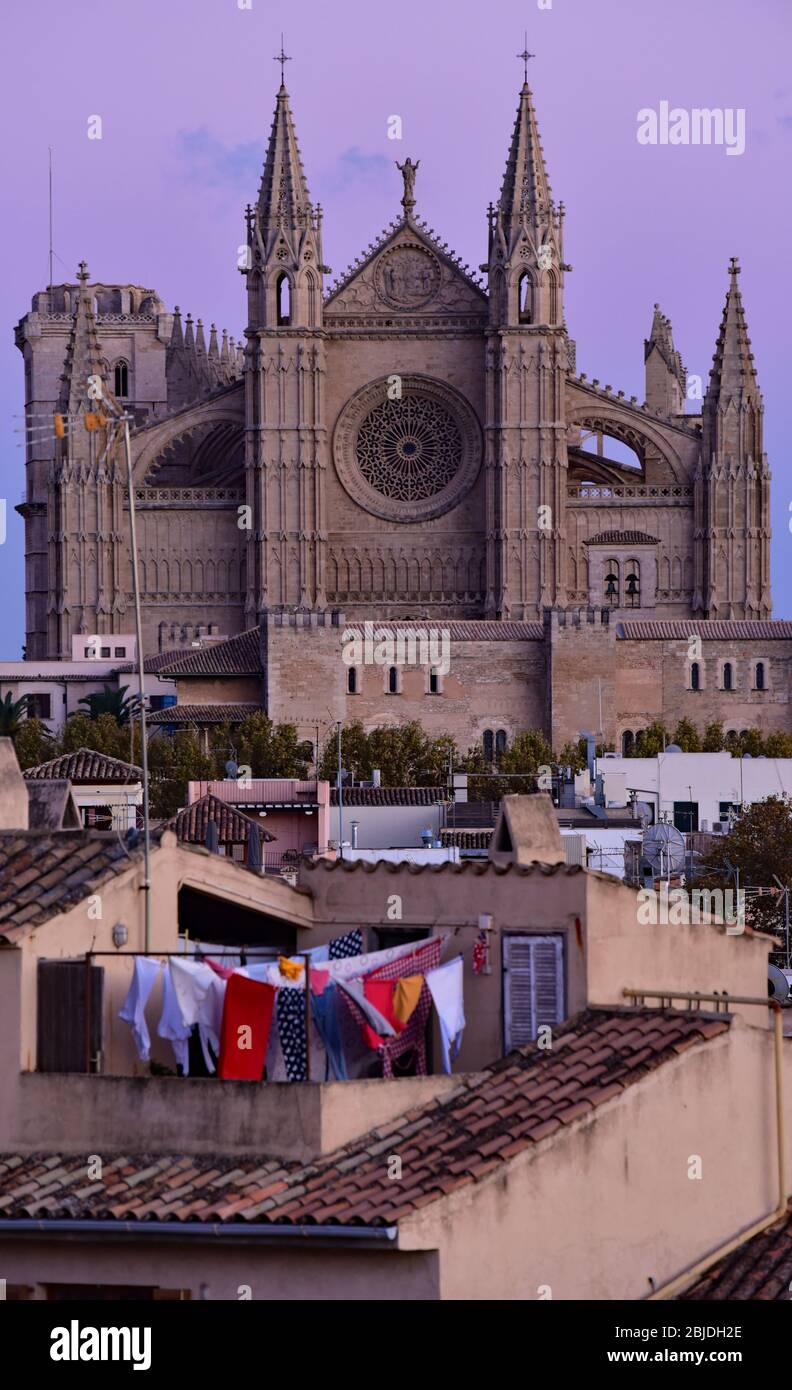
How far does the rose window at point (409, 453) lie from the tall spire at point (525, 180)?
21.0ft

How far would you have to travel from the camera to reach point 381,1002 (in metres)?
15.7

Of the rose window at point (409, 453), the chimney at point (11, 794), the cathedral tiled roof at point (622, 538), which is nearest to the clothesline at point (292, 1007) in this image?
the chimney at point (11, 794)

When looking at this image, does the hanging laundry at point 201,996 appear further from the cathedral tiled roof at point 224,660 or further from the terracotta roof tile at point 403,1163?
the cathedral tiled roof at point 224,660

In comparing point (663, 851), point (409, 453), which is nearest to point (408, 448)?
point (409, 453)

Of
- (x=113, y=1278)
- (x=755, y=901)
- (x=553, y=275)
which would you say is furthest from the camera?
(x=553, y=275)

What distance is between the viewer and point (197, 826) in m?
41.8

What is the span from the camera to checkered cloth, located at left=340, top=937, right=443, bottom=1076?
15703mm

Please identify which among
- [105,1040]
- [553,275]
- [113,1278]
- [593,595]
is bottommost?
[113,1278]

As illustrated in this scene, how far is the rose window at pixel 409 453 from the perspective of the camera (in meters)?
98.8

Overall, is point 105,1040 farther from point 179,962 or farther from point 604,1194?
point 604,1194

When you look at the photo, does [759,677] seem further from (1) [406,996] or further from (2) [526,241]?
(1) [406,996]
